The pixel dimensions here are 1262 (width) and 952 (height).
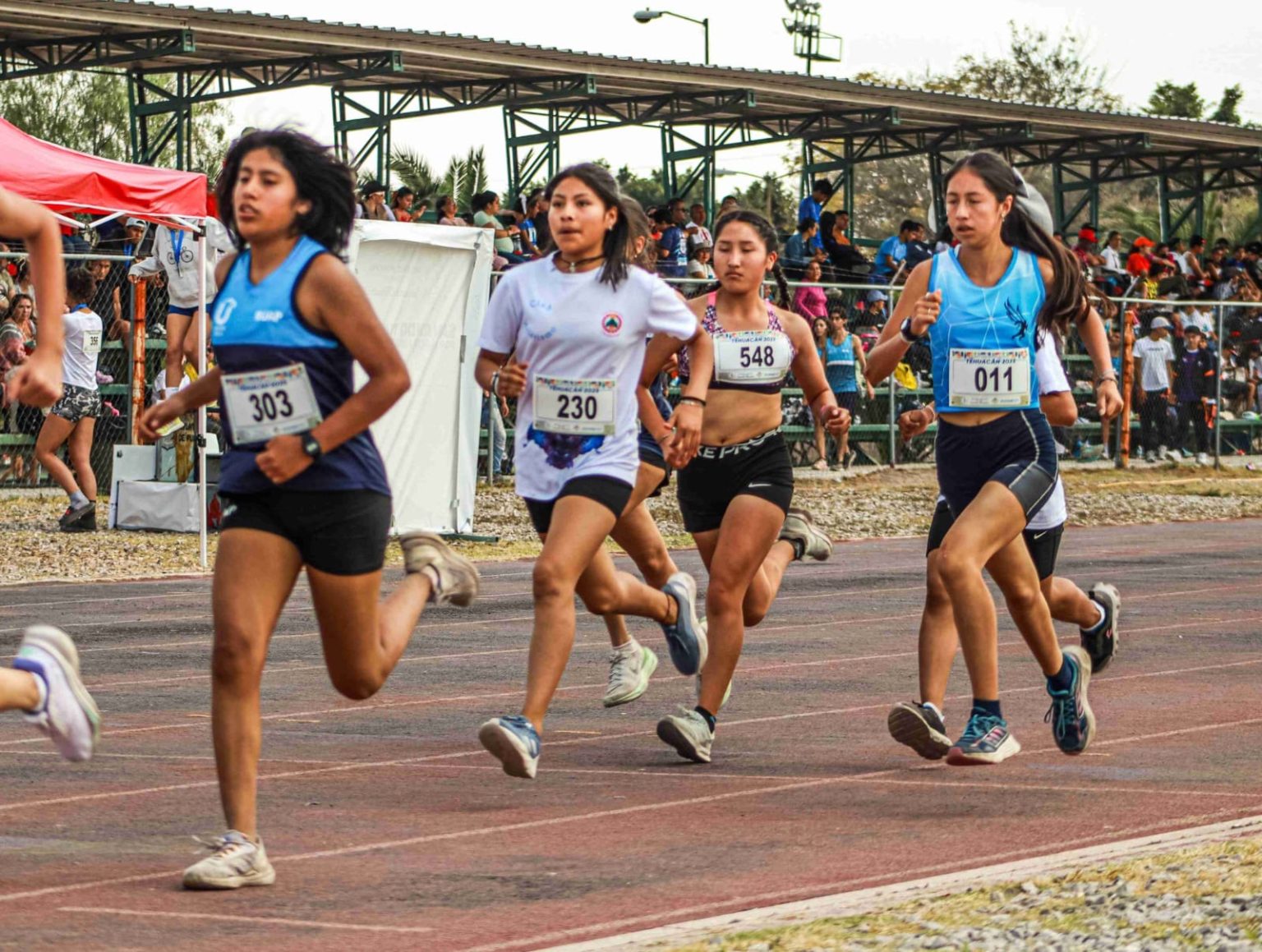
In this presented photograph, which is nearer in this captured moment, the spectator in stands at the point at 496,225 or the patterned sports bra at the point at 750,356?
the patterned sports bra at the point at 750,356

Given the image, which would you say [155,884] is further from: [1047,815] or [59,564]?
[59,564]

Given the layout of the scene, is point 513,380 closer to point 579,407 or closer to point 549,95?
point 579,407

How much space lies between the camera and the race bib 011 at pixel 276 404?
5.80m

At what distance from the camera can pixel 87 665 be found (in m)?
11.0

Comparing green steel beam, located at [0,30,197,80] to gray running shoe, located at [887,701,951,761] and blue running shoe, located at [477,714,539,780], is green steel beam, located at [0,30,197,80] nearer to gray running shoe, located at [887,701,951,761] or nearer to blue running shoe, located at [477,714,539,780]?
gray running shoe, located at [887,701,951,761]

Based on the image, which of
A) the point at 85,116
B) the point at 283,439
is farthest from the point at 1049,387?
the point at 85,116

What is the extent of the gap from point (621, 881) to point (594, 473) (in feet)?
6.10

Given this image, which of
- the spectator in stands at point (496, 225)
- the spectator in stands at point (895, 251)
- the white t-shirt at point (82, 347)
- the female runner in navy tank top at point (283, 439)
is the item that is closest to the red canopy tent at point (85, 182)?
the white t-shirt at point (82, 347)

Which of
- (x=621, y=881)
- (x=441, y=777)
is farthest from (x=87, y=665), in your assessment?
(x=621, y=881)

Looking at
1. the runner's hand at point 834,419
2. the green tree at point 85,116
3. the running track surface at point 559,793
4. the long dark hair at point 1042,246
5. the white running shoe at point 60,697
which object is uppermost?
the green tree at point 85,116

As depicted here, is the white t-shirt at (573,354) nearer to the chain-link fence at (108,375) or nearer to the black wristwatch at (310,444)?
the black wristwatch at (310,444)

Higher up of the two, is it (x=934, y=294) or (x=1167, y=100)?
(x=1167, y=100)

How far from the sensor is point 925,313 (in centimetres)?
780

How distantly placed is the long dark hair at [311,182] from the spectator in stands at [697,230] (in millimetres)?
19164
